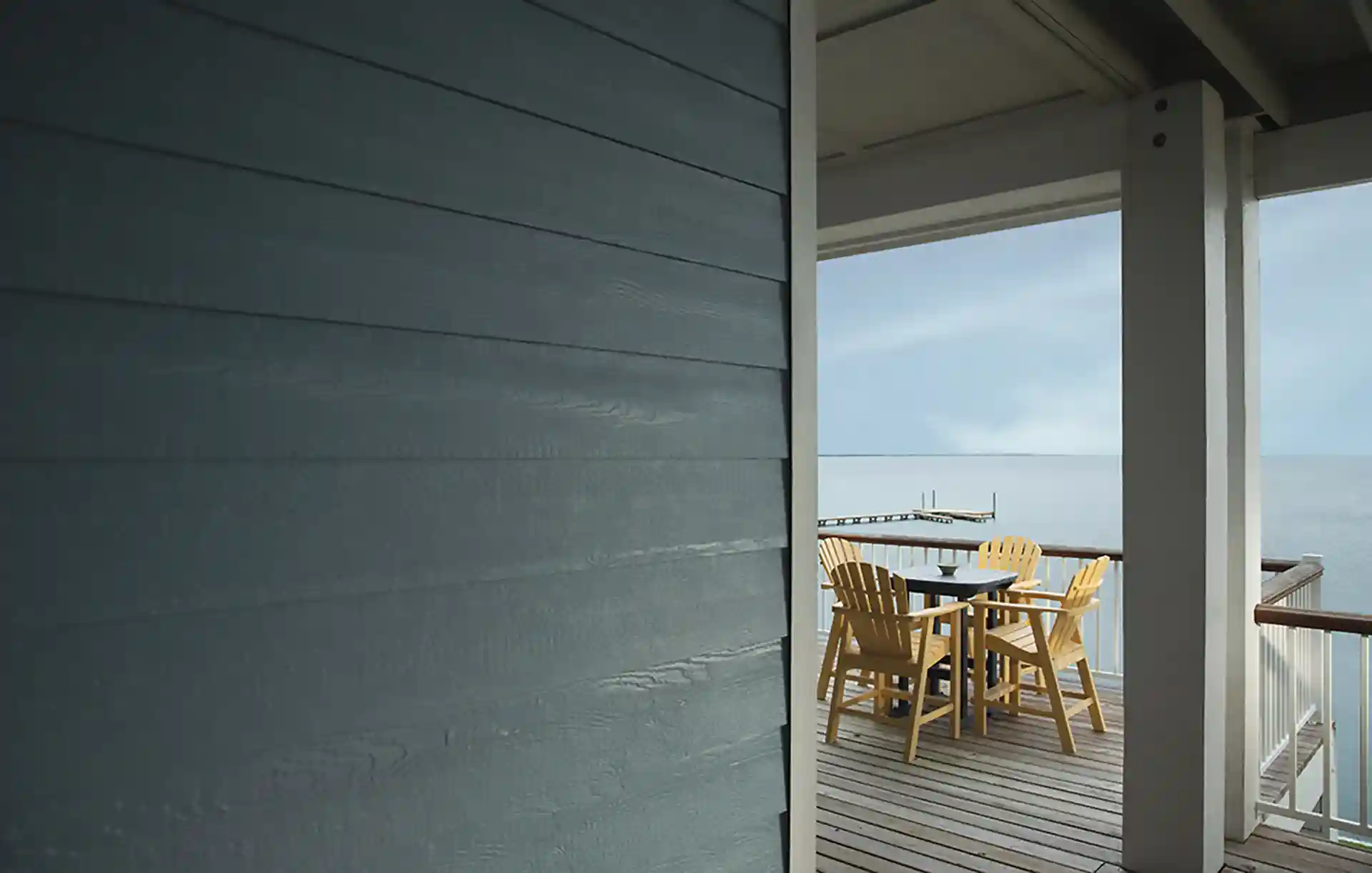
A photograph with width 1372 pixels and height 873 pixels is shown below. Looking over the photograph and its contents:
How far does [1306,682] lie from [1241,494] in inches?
57.4

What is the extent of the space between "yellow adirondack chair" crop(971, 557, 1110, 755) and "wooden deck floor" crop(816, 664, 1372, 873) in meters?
0.12

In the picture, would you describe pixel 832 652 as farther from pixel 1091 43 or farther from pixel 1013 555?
pixel 1091 43

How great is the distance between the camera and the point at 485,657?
43.7 inches

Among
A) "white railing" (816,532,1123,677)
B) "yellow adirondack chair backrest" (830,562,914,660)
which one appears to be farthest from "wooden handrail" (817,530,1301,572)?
"yellow adirondack chair backrest" (830,562,914,660)

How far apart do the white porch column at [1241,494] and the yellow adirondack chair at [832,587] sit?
183 cm

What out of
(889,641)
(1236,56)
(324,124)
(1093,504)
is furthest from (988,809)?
(1093,504)

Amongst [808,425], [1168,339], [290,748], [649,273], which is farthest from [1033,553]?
[290,748]

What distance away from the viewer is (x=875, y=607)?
468 centimetres

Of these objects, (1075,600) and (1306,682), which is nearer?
(1306,682)

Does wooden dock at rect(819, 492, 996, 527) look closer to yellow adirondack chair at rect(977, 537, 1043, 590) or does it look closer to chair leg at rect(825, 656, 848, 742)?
yellow adirondack chair at rect(977, 537, 1043, 590)

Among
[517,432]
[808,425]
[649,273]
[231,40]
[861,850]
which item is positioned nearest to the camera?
[231,40]

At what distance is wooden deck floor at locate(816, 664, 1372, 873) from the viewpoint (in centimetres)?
334

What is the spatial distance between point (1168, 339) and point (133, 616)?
11.0 ft

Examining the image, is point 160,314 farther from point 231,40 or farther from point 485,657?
point 485,657
